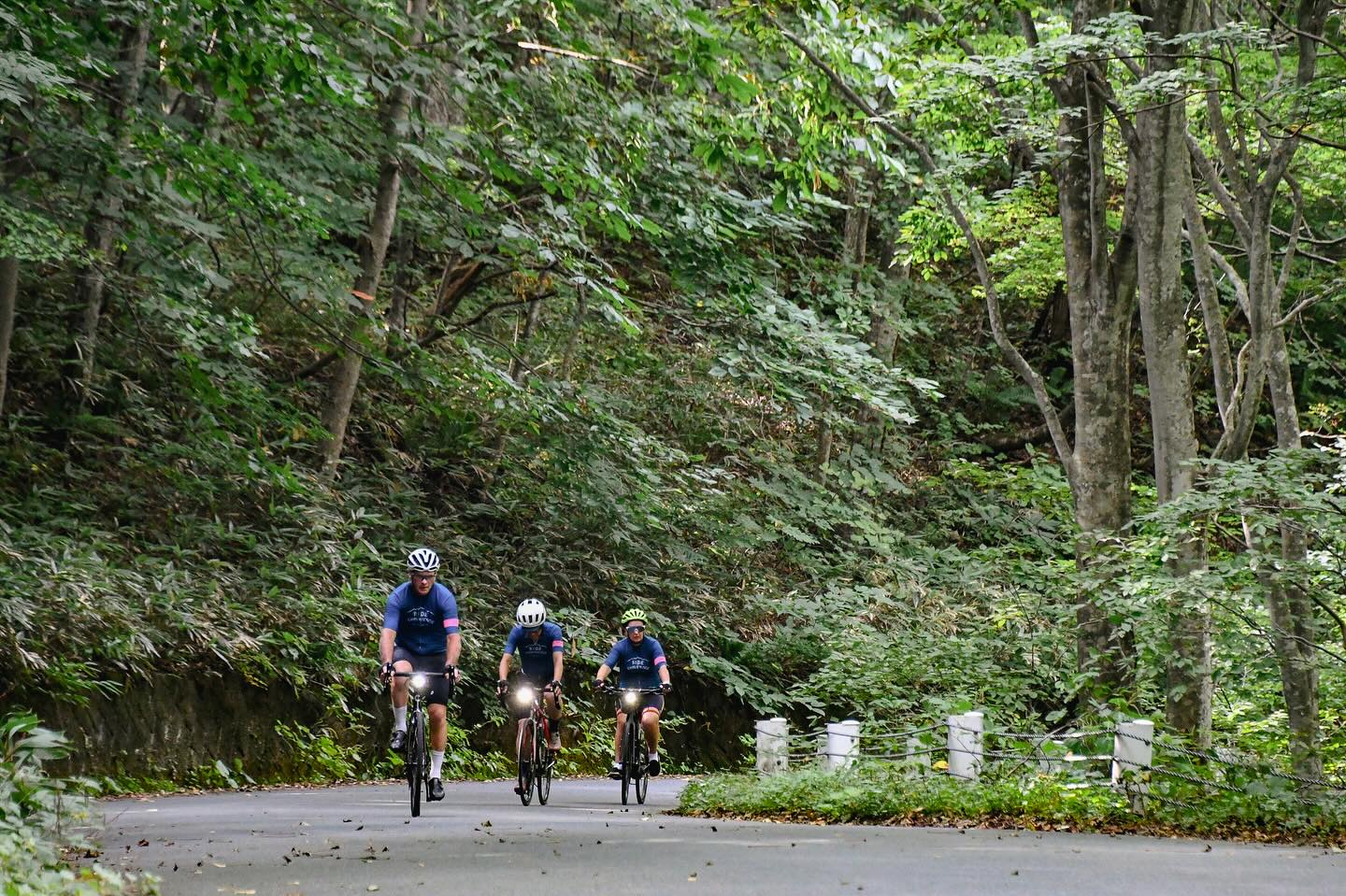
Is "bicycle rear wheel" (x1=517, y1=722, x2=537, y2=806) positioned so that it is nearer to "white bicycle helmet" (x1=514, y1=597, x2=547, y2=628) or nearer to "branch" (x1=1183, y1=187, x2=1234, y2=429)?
"white bicycle helmet" (x1=514, y1=597, x2=547, y2=628)

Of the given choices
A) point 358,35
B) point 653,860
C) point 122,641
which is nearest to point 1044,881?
point 653,860

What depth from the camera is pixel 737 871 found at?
9.15 m

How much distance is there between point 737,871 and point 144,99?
476 inches

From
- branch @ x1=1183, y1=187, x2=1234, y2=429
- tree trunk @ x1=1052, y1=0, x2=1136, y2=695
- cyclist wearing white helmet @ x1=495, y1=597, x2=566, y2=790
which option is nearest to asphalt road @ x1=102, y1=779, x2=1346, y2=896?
cyclist wearing white helmet @ x1=495, y1=597, x2=566, y2=790

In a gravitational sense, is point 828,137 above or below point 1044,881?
above

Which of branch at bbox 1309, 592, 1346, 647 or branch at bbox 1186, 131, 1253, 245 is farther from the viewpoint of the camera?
branch at bbox 1186, 131, 1253, 245

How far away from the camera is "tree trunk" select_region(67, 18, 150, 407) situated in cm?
1595

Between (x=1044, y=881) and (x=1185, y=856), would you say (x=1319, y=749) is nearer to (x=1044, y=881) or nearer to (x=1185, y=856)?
(x=1185, y=856)

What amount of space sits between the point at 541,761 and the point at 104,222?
8154 millimetres

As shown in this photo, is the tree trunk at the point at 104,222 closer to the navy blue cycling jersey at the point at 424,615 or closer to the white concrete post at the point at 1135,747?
the navy blue cycling jersey at the point at 424,615

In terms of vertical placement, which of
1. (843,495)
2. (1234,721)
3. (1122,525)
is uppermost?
(843,495)

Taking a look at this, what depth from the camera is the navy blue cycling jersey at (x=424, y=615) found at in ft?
42.5

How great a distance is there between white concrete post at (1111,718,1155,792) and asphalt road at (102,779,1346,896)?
964mm

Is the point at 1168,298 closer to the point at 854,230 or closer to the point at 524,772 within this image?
the point at 524,772
